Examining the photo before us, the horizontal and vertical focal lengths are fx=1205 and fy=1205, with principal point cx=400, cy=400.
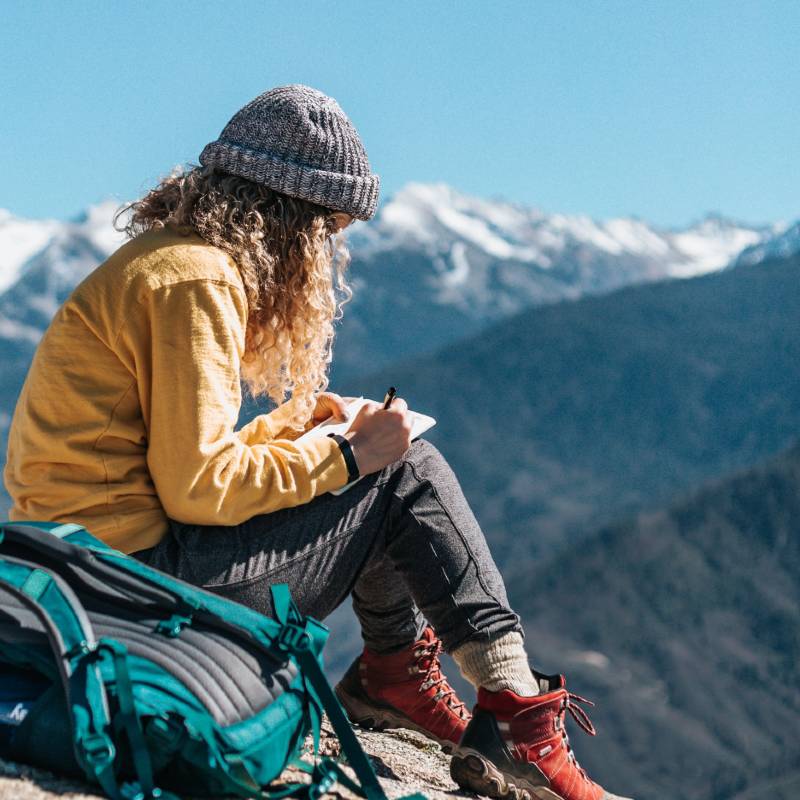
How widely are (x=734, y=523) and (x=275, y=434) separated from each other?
34.9m

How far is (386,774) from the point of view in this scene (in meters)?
2.53

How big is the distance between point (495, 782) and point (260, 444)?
0.79 meters

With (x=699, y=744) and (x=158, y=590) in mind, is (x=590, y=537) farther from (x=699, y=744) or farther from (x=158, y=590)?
(x=158, y=590)

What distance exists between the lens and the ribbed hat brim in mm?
2205

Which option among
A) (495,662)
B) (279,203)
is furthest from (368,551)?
(279,203)

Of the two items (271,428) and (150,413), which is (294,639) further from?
(271,428)

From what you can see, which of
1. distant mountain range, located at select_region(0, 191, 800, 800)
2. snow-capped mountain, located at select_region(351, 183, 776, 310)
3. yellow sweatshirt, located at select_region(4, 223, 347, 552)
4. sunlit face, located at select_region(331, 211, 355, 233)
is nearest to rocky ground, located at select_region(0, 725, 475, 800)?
yellow sweatshirt, located at select_region(4, 223, 347, 552)

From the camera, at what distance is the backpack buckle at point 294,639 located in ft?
6.24

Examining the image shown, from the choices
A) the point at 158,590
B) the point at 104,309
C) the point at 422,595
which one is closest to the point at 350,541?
the point at 422,595

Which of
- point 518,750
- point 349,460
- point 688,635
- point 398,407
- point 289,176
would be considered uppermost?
point 289,176

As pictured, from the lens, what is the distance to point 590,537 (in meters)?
39.3

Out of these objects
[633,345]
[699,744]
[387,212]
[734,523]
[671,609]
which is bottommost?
[699,744]

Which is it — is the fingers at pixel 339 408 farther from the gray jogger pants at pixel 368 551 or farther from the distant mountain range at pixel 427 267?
the distant mountain range at pixel 427 267

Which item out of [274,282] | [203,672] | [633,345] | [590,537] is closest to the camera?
[203,672]
